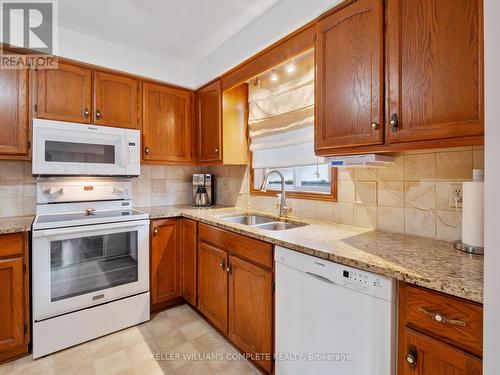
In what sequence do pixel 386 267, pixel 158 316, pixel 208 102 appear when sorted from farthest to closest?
1. pixel 208 102
2. pixel 158 316
3. pixel 386 267

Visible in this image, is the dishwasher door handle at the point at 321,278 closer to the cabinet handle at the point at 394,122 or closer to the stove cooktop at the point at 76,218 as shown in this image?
the cabinet handle at the point at 394,122

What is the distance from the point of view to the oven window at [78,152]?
199 cm

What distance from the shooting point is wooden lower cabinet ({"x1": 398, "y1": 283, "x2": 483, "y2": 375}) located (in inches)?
30.5

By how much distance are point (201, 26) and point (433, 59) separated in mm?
1646

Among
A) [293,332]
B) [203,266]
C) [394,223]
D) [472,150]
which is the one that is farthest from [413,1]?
[203,266]

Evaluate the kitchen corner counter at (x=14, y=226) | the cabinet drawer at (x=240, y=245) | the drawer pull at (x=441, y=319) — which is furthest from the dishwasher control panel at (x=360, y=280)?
the kitchen corner counter at (x=14, y=226)

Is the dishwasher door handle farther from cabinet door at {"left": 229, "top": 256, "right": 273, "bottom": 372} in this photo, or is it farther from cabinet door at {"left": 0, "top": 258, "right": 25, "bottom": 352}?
cabinet door at {"left": 0, "top": 258, "right": 25, "bottom": 352}

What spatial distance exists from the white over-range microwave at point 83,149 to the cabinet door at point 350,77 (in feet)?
5.48

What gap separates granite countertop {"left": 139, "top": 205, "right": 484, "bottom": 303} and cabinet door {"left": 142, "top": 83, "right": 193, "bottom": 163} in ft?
4.21

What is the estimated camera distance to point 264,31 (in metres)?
1.81

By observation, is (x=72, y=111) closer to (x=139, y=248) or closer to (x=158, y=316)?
(x=139, y=248)

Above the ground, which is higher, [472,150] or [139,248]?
[472,150]

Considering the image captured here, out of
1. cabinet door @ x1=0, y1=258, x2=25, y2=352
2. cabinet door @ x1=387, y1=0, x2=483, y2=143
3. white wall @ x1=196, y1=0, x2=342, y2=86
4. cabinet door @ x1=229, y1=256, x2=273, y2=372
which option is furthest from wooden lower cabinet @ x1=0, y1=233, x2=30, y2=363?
cabinet door @ x1=387, y1=0, x2=483, y2=143

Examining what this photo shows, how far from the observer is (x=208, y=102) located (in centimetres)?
259
